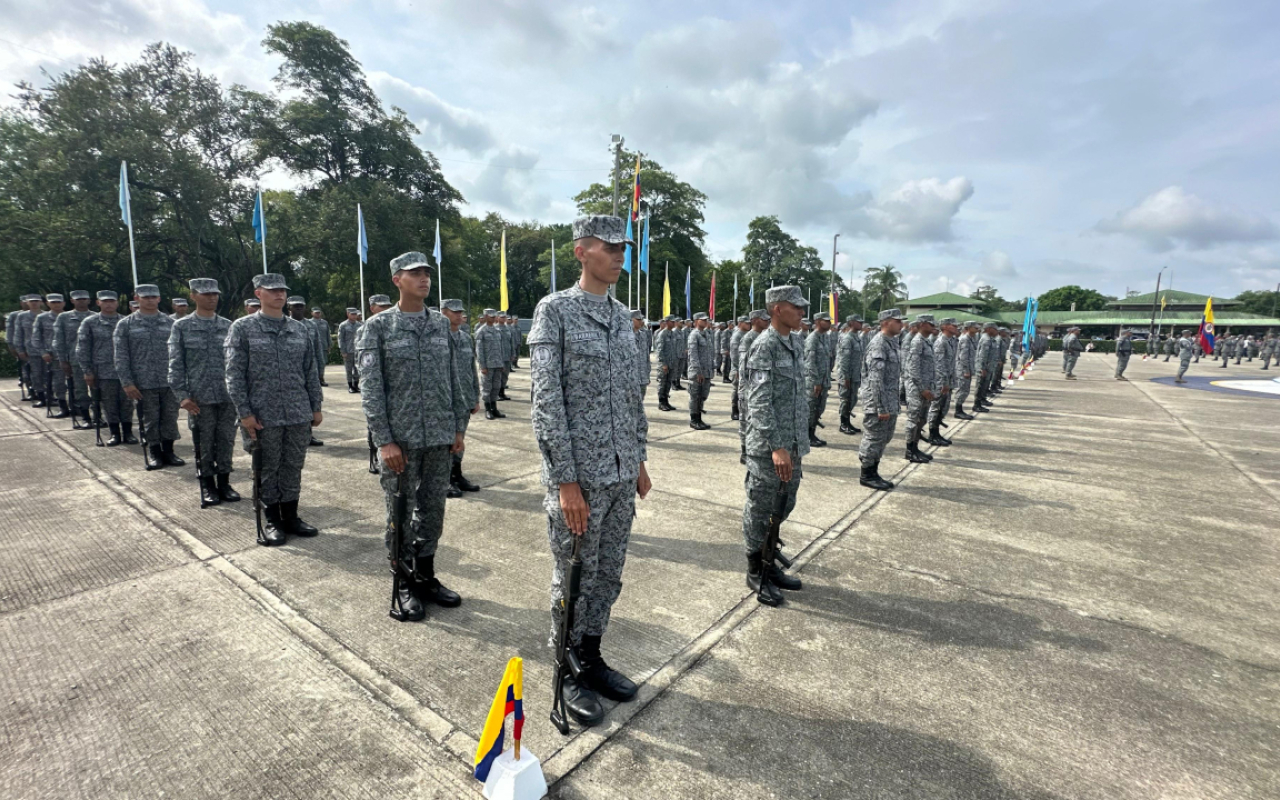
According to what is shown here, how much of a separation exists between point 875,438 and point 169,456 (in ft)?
27.8

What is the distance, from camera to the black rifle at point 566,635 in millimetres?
2387

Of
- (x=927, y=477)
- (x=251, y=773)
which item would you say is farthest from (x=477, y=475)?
(x=927, y=477)

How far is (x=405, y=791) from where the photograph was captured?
2.08 meters

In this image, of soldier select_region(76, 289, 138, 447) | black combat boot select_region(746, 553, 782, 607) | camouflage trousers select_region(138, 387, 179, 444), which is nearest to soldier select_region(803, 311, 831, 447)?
black combat boot select_region(746, 553, 782, 607)

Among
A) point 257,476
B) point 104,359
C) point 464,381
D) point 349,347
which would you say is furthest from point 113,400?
point 464,381

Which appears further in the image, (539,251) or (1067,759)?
(539,251)

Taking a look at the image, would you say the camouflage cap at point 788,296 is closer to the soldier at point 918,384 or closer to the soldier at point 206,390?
the soldier at point 918,384

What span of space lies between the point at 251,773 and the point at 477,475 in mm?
4549

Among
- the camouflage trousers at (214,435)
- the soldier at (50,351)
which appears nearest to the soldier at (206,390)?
the camouflage trousers at (214,435)

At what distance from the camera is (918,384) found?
7.71m

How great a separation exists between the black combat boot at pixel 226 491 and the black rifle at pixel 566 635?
4.66m

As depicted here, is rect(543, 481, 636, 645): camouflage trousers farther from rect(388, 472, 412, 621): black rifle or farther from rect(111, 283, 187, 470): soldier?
rect(111, 283, 187, 470): soldier

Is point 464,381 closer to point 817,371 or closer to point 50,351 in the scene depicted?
point 817,371

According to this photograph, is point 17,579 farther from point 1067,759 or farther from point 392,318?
point 1067,759
